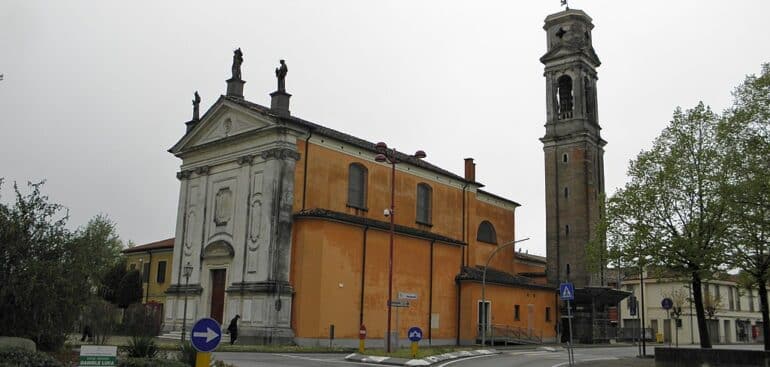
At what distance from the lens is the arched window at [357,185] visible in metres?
36.7

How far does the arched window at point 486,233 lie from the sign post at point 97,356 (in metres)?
39.0

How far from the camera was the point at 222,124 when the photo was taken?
37.3 m

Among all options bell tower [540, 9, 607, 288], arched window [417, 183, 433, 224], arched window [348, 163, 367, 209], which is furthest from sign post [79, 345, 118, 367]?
bell tower [540, 9, 607, 288]

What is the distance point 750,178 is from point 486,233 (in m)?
27.5

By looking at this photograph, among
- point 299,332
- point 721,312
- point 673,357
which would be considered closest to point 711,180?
point 673,357

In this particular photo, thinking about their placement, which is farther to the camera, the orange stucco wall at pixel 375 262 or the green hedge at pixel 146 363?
the orange stucco wall at pixel 375 262

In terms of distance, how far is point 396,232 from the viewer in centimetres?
3541

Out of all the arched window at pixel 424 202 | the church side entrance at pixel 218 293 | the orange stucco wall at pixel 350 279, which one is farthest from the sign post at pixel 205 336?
the arched window at pixel 424 202

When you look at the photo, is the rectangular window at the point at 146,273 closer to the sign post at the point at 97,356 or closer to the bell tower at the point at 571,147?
the bell tower at the point at 571,147

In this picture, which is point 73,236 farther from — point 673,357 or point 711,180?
point 711,180

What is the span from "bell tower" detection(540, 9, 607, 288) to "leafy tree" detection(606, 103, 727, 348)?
2102 cm

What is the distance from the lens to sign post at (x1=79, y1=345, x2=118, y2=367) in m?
9.53

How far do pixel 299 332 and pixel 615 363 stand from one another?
45.5 ft

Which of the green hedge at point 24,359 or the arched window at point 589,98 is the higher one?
the arched window at point 589,98
